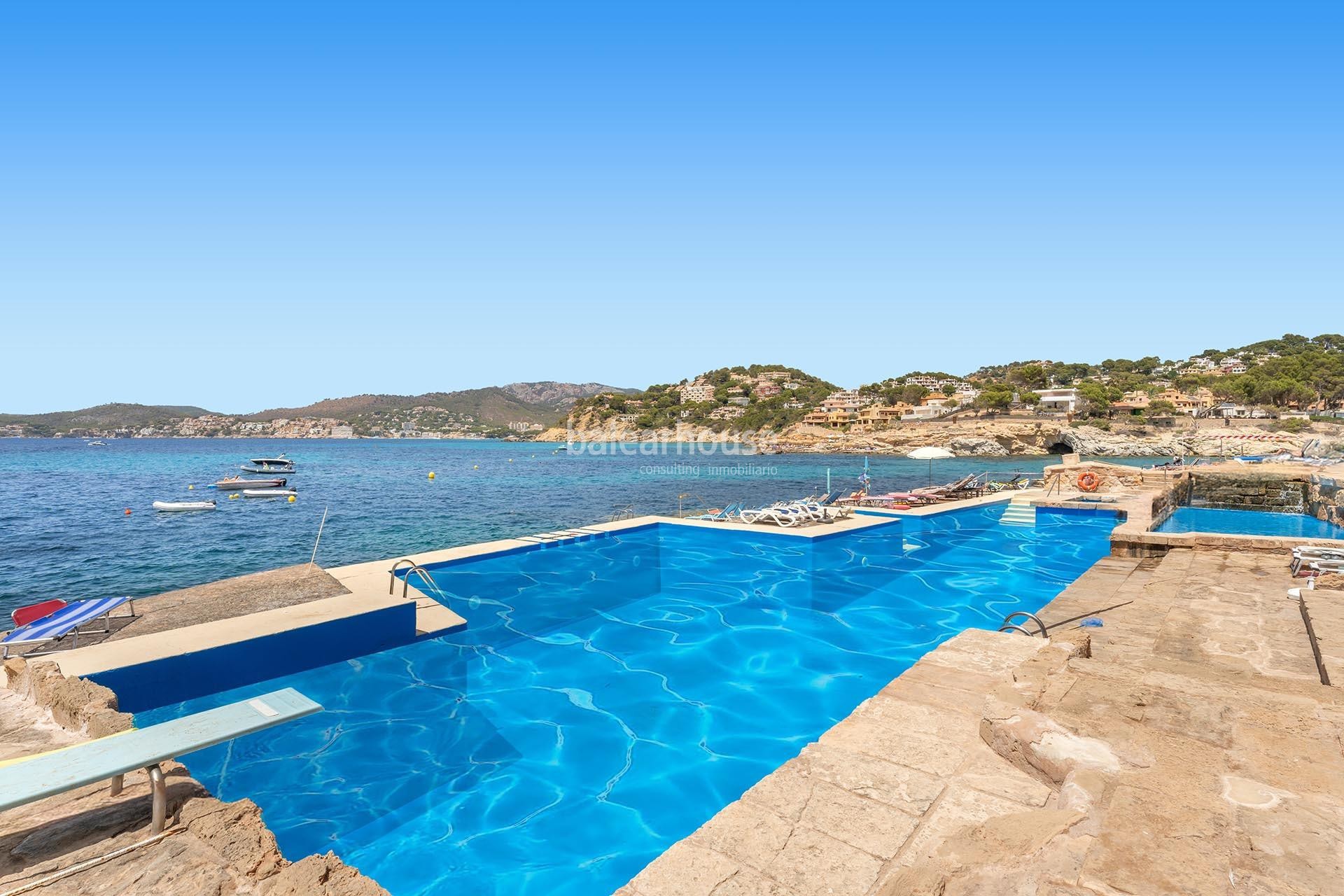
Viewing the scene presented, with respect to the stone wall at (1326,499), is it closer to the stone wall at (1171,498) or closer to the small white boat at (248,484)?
the stone wall at (1171,498)

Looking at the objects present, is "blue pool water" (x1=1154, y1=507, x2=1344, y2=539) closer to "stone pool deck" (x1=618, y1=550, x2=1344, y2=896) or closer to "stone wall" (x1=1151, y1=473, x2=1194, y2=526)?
"stone wall" (x1=1151, y1=473, x2=1194, y2=526)

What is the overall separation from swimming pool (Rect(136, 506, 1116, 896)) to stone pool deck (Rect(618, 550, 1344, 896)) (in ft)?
7.01

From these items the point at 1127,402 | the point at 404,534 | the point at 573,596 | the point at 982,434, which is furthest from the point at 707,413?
the point at 573,596

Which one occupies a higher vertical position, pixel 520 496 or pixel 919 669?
pixel 919 669

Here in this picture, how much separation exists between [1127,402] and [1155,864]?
12033cm

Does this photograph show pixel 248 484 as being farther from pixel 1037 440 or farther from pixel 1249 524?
pixel 1037 440

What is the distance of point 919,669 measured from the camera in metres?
4.72

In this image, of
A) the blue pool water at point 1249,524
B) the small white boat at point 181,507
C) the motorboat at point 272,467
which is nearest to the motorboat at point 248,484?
the motorboat at point 272,467

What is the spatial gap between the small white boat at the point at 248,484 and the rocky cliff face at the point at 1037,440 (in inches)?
2790

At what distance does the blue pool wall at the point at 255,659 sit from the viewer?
19.0 feet

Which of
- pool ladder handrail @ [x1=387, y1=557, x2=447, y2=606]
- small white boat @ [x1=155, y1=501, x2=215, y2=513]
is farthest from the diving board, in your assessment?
small white boat @ [x1=155, y1=501, x2=215, y2=513]

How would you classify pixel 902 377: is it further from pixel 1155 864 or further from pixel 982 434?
pixel 1155 864

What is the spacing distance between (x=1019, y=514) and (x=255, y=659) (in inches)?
696

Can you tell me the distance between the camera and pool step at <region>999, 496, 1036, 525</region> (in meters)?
17.5
